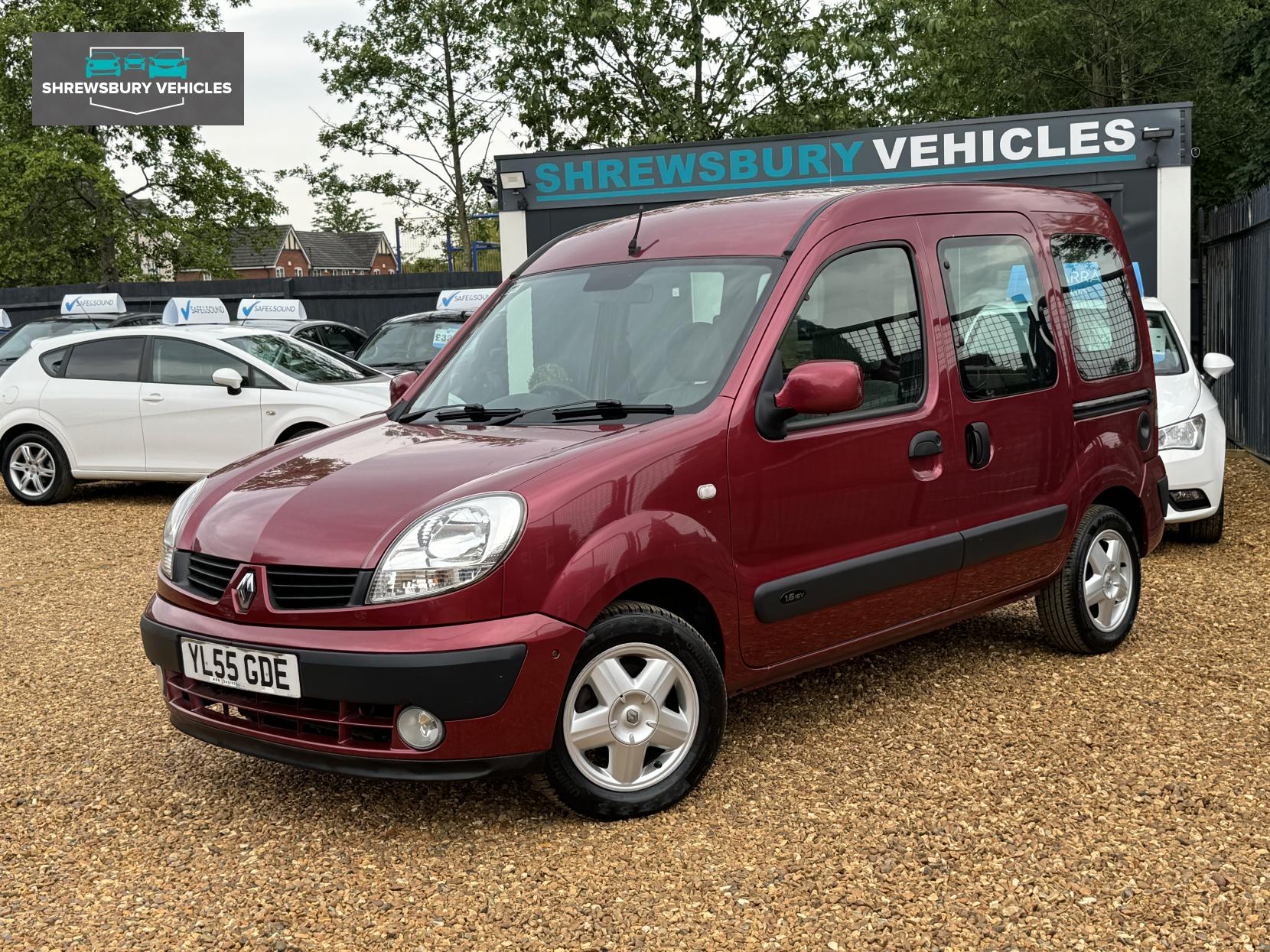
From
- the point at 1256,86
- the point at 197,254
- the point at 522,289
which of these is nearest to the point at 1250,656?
the point at 522,289

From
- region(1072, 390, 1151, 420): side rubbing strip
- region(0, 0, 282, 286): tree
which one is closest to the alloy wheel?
region(1072, 390, 1151, 420): side rubbing strip

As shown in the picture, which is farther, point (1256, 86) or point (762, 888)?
point (1256, 86)

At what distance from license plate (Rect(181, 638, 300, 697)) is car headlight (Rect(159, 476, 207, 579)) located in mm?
384

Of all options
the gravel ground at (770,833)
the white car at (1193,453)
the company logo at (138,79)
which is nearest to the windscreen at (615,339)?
the gravel ground at (770,833)

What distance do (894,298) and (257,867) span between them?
2.94 metres

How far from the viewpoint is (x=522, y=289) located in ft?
17.3

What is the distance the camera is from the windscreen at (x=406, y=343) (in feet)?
48.1

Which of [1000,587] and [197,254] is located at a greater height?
[197,254]

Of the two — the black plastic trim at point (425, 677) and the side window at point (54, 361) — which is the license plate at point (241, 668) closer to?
the black plastic trim at point (425, 677)

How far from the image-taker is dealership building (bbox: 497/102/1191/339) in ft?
45.3

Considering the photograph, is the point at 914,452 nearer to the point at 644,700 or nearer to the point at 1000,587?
the point at 1000,587

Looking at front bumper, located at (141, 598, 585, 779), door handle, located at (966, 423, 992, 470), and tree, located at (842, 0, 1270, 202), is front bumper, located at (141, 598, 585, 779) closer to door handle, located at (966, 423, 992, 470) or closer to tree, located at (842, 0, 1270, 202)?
door handle, located at (966, 423, 992, 470)

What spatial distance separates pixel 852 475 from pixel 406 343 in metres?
10.9

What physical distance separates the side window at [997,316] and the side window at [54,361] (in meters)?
9.46
